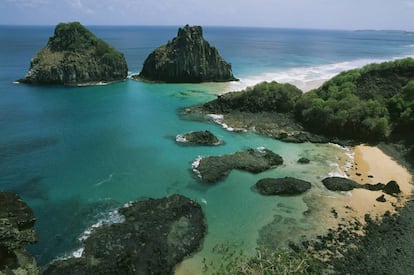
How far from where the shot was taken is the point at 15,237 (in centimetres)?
2758

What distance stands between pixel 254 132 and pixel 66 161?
114 ft

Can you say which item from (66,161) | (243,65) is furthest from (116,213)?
(243,65)

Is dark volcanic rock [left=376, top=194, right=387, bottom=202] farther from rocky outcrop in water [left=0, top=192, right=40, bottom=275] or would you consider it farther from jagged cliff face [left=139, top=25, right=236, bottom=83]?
jagged cliff face [left=139, top=25, right=236, bottom=83]

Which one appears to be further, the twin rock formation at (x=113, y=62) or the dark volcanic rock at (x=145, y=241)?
the twin rock formation at (x=113, y=62)

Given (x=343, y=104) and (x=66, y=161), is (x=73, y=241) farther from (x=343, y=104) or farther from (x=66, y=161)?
(x=343, y=104)

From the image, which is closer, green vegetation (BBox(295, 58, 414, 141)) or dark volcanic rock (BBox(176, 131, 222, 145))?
dark volcanic rock (BBox(176, 131, 222, 145))

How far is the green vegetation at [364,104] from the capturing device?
205 feet

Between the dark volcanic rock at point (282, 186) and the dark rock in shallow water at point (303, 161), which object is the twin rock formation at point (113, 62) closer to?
the dark rock in shallow water at point (303, 161)

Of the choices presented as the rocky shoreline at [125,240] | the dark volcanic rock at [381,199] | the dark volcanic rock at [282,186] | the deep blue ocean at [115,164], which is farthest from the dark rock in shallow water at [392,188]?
the rocky shoreline at [125,240]

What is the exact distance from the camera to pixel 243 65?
503 ft

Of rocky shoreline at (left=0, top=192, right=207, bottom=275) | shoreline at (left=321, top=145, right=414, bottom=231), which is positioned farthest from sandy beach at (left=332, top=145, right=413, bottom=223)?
rocky shoreline at (left=0, top=192, right=207, bottom=275)

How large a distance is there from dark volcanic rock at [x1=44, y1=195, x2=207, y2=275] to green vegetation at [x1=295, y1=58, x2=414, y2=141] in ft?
119

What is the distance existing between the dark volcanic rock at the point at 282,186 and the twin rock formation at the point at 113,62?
7328 centimetres

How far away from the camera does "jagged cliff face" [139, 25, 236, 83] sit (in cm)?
11319
